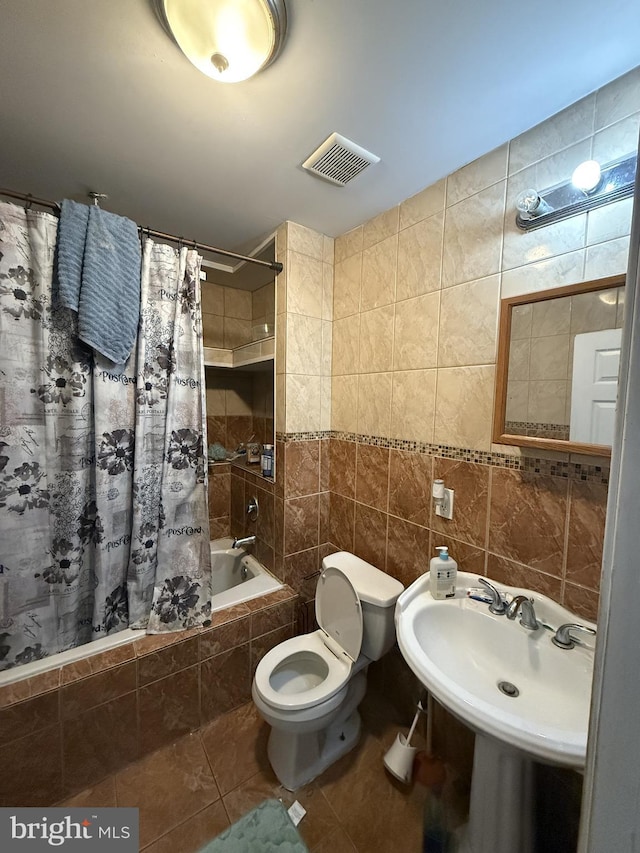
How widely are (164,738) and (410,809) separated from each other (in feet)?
3.34

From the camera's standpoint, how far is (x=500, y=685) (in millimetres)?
922

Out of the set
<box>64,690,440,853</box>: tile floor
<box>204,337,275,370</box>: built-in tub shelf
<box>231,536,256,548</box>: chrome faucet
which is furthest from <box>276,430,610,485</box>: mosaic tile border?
<box>64,690,440,853</box>: tile floor

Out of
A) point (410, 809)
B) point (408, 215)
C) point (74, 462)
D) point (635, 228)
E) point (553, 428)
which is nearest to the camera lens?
point (635, 228)

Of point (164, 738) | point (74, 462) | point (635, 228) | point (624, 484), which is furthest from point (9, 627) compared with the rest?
point (635, 228)

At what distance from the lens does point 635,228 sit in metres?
0.29

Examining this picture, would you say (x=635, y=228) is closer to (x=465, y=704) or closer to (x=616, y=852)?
(x=616, y=852)

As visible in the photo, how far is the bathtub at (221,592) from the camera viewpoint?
3.98 feet

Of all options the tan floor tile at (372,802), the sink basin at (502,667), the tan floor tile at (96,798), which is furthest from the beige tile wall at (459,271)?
the tan floor tile at (96,798)

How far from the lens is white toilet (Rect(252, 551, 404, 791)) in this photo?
119 cm

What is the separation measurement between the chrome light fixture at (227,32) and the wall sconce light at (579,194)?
2.71 ft

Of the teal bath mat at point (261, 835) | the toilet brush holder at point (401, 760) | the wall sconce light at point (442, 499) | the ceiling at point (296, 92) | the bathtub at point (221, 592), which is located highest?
the ceiling at point (296, 92)

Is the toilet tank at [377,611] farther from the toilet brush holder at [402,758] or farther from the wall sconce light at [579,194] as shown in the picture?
the wall sconce light at [579,194]

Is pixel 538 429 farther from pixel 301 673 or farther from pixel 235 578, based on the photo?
pixel 235 578

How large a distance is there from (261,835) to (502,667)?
1.02 meters
